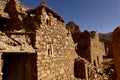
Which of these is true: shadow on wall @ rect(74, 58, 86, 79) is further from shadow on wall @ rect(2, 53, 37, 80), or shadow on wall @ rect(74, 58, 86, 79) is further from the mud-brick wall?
shadow on wall @ rect(2, 53, 37, 80)

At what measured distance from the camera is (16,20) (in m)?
8.84

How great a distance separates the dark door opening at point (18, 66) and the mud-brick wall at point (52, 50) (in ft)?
1.94

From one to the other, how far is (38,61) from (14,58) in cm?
117

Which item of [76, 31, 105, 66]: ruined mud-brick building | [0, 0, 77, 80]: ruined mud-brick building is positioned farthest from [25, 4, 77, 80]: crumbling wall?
[76, 31, 105, 66]: ruined mud-brick building

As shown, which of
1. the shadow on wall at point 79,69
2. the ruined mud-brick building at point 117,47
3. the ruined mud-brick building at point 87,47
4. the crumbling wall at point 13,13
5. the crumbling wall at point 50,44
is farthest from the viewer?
the ruined mud-brick building at point 87,47

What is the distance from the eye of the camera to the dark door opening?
25.9 feet

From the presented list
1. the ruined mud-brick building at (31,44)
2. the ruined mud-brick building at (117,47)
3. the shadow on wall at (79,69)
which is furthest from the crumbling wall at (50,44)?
the ruined mud-brick building at (117,47)

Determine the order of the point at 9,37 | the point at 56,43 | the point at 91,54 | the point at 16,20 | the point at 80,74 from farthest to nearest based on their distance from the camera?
the point at 91,54, the point at 80,74, the point at 56,43, the point at 16,20, the point at 9,37

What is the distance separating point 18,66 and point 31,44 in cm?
126

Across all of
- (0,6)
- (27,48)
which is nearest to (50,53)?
(27,48)

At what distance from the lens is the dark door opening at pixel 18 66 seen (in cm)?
788

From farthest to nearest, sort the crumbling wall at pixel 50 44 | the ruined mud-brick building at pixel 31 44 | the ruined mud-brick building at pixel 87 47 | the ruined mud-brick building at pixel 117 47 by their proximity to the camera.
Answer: the ruined mud-brick building at pixel 87 47
the crumbling wall at pixel 50 44
the ruined mud-brick building at pixel 31 44
the ruined mud-brick building at pixel 117 47

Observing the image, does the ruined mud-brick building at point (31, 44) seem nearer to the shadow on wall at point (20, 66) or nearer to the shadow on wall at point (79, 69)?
the shadow on wall at point (20, 66)

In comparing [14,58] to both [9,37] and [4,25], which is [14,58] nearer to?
[9,37]
